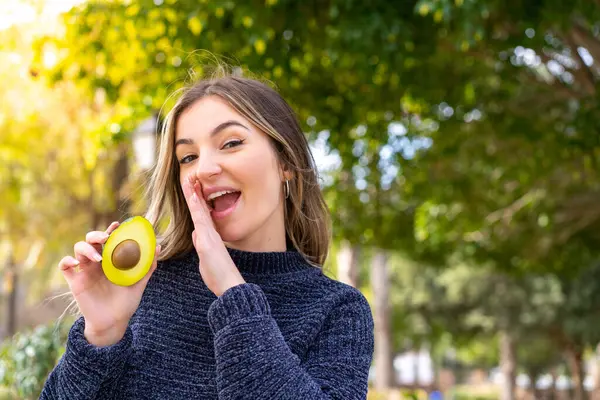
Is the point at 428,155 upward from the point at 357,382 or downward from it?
upward

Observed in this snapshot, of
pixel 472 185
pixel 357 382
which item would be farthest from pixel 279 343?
pixel 472 185

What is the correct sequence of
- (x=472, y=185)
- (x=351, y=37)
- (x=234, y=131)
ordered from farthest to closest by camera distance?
1. (x=472, y=185)
2. (x=351, y=37)
3. (x=234, y=131)

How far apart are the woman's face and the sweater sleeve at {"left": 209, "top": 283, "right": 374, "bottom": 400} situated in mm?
219

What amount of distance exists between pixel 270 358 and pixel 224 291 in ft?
0.63

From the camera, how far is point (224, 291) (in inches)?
68.8

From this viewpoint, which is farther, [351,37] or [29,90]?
[29,90]

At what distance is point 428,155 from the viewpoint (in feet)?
28.0

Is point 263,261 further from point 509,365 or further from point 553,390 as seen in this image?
point 553,390

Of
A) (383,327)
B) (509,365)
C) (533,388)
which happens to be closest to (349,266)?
(383,327)

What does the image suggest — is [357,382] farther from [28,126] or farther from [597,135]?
[28,126]

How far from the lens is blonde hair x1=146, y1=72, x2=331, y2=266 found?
2.03 m

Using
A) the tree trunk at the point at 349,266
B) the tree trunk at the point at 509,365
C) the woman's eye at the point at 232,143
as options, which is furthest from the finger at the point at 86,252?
the tree trunk at the point at 509,365

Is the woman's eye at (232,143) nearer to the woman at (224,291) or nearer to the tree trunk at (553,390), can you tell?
the woman at (224,291)

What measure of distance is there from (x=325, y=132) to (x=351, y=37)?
105 inches
